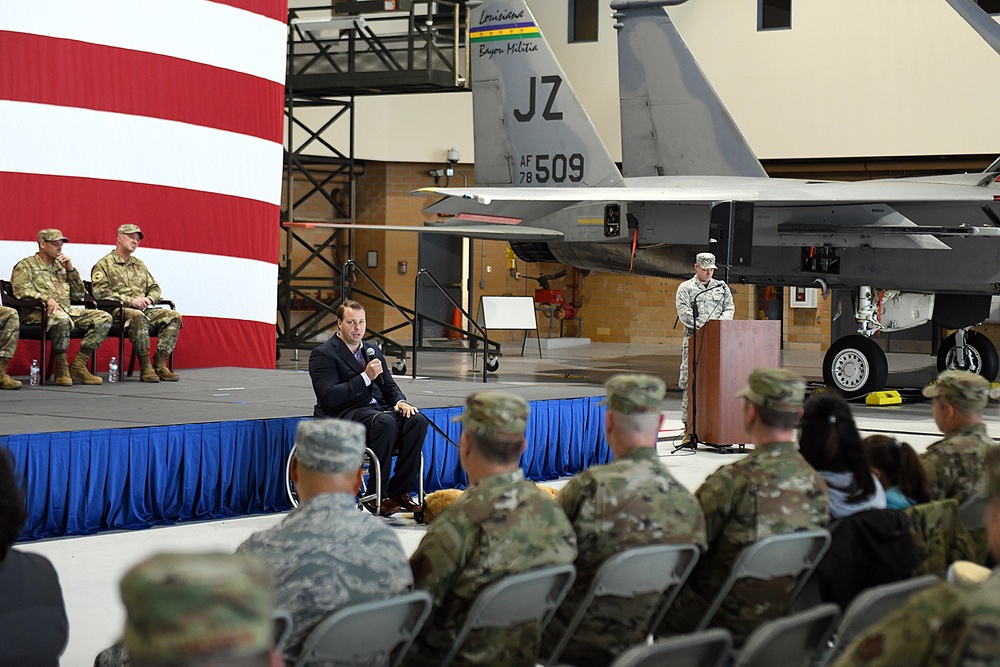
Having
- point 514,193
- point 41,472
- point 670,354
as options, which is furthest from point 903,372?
point 41,472

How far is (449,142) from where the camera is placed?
19.6 m

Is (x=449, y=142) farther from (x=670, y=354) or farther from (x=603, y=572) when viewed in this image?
(x=603, y=572)

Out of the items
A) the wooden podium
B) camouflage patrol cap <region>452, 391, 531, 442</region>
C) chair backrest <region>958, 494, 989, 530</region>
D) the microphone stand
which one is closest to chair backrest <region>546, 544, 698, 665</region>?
camouflage patrol cap <region>452, 391, 531, 442</region>

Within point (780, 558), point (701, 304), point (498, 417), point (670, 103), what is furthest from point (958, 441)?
point (670, 103)

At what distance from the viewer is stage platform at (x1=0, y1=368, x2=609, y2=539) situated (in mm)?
5254

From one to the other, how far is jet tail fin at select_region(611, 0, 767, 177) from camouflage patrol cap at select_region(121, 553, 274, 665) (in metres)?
12.1

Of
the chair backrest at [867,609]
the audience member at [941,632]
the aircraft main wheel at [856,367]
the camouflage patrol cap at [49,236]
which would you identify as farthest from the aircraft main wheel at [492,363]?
the audience member at [941,632]

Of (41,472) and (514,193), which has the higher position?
(514,193)

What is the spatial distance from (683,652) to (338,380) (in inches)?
156

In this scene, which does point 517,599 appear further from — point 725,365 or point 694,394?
point 694,394

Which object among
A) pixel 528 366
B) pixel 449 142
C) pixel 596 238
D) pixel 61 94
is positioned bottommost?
pixel 528 366

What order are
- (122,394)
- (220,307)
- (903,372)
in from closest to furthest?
(122,394)
(220,307)
(903,372)

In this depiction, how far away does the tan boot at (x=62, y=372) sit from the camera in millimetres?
7902

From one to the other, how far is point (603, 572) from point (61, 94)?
315 inches
